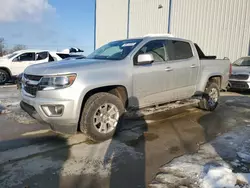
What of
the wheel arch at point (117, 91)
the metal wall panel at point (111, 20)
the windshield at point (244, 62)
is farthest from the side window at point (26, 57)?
the windshield at point (244, 62)

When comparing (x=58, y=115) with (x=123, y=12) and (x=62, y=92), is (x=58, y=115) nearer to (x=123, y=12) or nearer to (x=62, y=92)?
(x=62, y=92)

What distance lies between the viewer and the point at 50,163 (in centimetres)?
329

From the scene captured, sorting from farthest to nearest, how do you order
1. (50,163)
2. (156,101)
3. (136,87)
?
(156,101) → (136,87) → (50,163)

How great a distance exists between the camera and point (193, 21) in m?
15.1

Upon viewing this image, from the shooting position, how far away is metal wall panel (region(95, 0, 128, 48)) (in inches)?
804

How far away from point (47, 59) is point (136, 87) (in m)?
9.96

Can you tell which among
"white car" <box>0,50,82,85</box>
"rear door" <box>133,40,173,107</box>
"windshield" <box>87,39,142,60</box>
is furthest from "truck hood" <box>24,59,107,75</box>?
"white car" <box>0,50,82,85</box>

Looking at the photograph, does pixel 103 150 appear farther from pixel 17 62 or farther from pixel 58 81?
pixel 17 62

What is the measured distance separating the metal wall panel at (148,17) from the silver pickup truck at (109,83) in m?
12.0

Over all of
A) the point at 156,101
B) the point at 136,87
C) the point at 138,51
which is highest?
the point at 138,51

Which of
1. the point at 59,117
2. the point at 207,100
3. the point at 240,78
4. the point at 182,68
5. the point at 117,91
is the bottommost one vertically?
the point at 207,100

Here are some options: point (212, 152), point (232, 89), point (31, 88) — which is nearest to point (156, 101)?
point (212, 152)

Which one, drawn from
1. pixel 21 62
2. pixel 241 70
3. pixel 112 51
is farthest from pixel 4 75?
pixel 241 70

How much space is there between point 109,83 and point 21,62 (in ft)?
33.0
